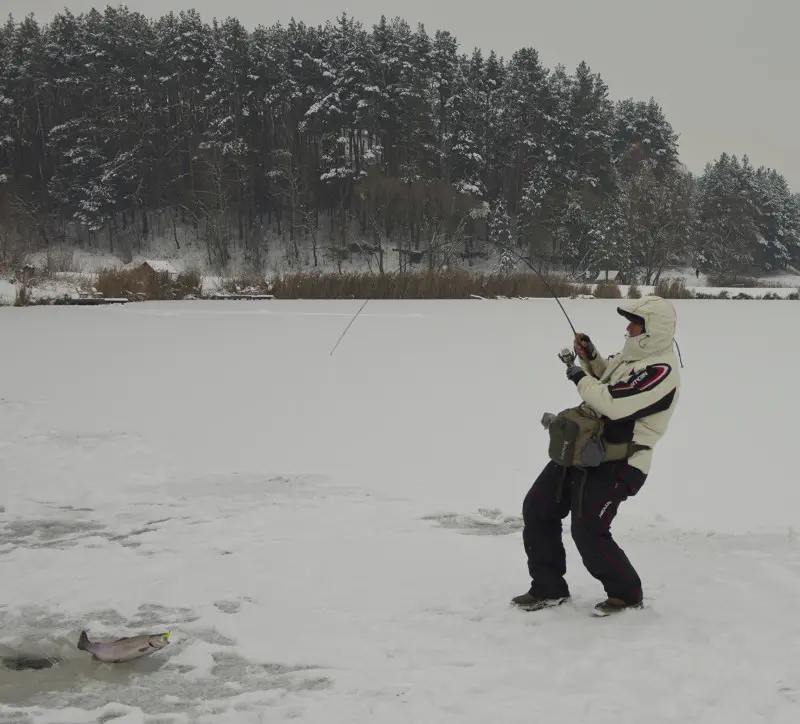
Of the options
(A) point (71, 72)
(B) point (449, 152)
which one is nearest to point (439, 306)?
(B) point (449, 152)

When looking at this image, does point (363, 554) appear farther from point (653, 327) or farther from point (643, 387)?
point (653, 327)

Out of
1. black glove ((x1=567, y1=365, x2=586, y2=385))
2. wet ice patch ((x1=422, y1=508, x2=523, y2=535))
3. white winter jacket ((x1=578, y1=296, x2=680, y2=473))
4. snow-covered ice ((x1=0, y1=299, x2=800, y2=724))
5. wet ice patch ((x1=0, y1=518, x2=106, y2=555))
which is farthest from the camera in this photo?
wet ice patch ((x1=422, y1=508, x2=523, y2=535))

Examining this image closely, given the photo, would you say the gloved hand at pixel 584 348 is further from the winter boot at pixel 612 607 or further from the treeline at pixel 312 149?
the treeline at pixel 312 149

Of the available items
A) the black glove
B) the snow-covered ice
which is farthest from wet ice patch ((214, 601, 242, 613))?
the black glove

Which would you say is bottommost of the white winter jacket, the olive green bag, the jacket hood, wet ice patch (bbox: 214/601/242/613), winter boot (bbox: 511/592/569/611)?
wet ice patch (bbox: 214/601/242/613)

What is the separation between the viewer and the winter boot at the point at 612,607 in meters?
2.90

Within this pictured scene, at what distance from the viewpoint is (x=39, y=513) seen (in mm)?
4148

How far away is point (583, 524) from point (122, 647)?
1823 mm

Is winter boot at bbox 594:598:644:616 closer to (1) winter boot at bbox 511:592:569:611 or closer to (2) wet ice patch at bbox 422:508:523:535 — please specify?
(1) winter boot at bbox 511:592:569:611

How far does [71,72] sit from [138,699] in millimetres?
51766

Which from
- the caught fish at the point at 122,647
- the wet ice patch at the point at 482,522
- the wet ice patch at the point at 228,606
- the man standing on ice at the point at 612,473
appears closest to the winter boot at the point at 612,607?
the man standing on ice at the point at 612,473

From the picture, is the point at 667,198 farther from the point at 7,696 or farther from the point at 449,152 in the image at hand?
the point at 7,696

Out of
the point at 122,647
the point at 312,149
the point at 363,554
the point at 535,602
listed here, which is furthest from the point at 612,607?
the point at 312,149

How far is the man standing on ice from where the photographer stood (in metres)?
2.74
